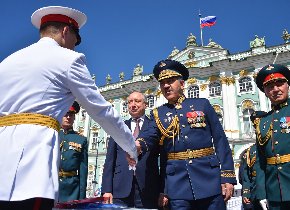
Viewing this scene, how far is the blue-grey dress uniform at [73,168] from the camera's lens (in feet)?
17.5

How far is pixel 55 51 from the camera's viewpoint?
2215mm

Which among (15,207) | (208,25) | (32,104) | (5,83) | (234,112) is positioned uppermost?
(208,25)

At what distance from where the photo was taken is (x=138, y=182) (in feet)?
13.8

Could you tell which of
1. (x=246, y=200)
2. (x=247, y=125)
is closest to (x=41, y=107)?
(x=246, y=200)

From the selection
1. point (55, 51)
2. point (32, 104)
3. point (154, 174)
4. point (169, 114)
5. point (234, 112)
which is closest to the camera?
point (32, 104)

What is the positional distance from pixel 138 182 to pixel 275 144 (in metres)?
1.87

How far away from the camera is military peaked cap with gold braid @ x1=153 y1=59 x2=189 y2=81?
3908mm

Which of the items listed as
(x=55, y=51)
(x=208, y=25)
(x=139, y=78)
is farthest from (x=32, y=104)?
(x=139, y=78)

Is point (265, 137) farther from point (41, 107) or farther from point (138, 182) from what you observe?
point (41, 107)

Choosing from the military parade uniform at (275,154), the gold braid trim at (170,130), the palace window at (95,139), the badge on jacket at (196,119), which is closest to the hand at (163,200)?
the gold braid trim at (170,130)

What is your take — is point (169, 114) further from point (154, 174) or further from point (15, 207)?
point (15, 207)

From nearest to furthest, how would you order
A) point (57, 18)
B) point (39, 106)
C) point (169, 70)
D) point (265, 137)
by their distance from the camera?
1. point (39, 106)
2. point (57, 18)
3. point (265, 137)
4. point (169, 70)

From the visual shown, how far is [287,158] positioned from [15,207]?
2.95m

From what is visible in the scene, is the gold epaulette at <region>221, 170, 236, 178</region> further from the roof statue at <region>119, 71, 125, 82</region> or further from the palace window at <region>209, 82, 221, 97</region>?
the roof statue at <region>119, 71, 125, 82</region>
